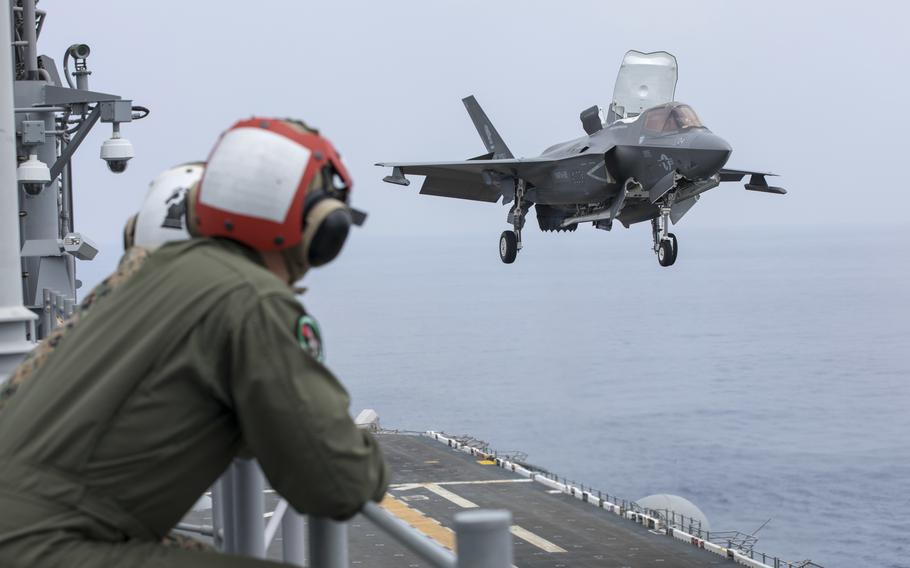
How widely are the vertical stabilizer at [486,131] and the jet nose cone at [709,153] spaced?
34.2ft

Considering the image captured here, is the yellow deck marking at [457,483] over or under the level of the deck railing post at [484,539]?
under

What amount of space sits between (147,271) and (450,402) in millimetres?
120765

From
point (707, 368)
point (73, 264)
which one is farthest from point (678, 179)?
point (707, 368)

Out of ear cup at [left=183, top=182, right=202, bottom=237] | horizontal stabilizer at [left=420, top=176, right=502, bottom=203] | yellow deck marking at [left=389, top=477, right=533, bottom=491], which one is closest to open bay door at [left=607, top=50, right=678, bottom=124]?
horizontal stabilizer at [left=420, top=176, right=502, bottom=203]

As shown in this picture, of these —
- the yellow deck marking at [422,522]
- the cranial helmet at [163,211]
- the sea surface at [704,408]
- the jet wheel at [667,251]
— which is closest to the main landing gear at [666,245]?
the jet wheel at [667,251]

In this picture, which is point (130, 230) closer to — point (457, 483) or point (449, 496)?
point (449, 496)

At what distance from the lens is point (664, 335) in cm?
18325

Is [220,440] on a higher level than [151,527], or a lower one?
higher

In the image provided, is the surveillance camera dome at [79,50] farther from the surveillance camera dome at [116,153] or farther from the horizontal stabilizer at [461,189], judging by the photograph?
the horizontal stabilizer at [461,189]

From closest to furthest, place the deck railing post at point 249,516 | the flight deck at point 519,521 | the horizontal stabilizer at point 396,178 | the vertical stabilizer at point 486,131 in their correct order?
the deck railing post at point 249,516 < the horizontal stabilizer at point 396,178 < the vertical stabilizer at point 486,131 < the flight deck at point 519,521

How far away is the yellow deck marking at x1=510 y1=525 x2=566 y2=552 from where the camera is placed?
5394 cm

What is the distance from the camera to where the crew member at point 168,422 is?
2652 mm

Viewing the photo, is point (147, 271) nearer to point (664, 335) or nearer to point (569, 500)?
point (569, 500)

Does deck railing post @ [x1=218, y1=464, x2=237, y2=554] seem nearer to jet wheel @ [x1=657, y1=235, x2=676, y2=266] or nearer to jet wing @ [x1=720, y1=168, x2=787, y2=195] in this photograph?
jet wheel @ [x1=657, y1=235, x2=676, y2=266]
